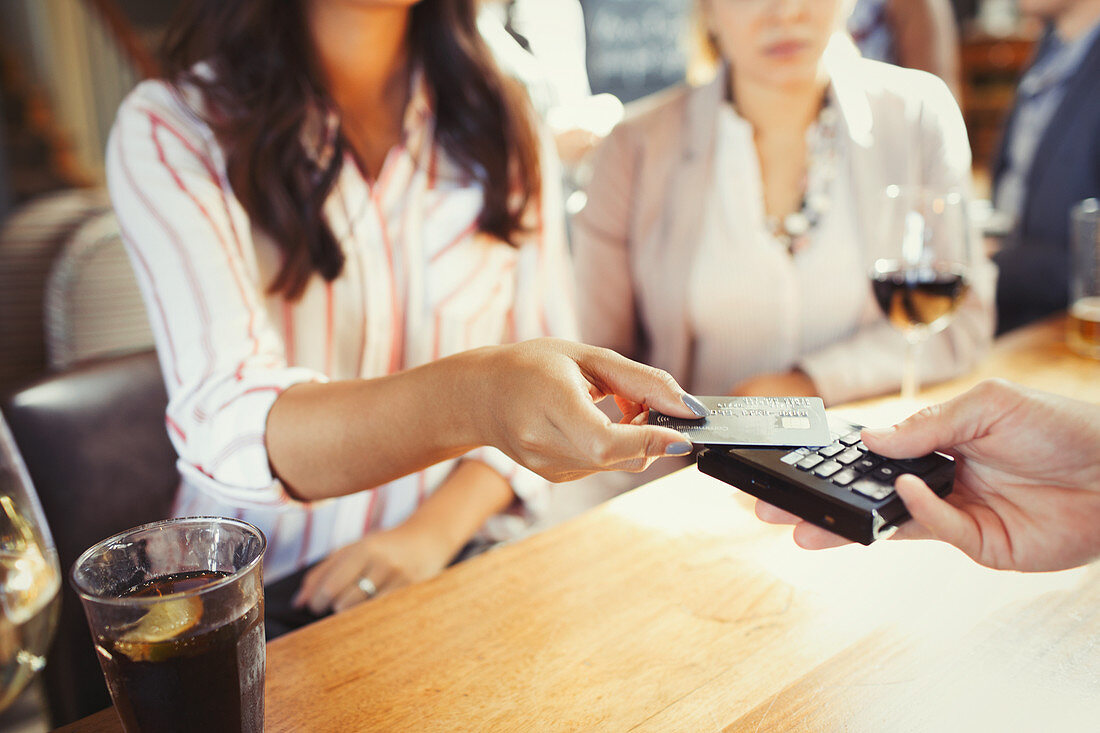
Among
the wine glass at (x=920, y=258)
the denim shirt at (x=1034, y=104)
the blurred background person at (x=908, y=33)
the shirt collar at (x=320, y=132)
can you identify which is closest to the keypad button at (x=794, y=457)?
the wine glass at (x=920, y=258)

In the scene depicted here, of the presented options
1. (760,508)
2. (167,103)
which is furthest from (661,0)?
(760,508)

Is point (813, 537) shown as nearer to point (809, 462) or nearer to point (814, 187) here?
point (809, 462)

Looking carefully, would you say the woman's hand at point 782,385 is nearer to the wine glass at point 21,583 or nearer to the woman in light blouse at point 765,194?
the woman in light blouse at point 765,194

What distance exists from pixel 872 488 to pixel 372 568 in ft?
1.89

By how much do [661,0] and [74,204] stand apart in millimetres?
3486

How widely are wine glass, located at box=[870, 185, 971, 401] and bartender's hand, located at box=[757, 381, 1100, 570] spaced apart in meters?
0.44

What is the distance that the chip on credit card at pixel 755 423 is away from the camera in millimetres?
602

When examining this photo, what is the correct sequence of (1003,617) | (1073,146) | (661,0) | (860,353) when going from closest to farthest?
(1003,617) → (860,353) → (1073,146) → (661,0)

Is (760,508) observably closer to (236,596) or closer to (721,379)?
(236,596)

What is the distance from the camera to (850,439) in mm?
626

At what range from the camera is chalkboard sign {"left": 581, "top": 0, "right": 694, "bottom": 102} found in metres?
4.44

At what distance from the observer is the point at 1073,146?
2006mm

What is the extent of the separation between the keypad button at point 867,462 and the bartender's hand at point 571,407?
11 cm

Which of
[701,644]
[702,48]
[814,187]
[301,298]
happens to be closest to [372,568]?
[301,298]
